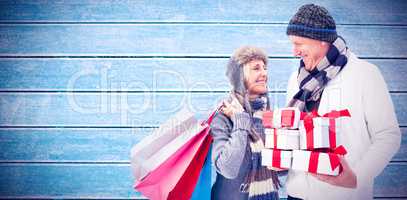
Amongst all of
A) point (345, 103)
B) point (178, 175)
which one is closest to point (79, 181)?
point (178, 175)

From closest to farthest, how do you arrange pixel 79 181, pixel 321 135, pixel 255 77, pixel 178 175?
pixel 321 135
pixel 178 175
pixel 255 77
pixel 79 181

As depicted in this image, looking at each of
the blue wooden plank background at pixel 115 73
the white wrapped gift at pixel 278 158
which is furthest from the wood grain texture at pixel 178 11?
the white wrapped gift at pixel 278 158

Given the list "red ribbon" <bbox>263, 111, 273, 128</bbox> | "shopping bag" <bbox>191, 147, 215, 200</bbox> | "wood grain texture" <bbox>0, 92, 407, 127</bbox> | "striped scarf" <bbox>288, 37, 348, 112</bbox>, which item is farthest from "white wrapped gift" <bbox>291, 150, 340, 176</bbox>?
Result: "wood grain texture" <bbox>0, 92, 407, 127</bbox>

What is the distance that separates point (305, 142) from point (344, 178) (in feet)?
0.63

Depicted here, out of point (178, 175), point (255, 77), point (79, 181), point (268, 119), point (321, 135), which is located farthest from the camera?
point (79, 181)

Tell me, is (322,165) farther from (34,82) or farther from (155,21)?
(34,82)

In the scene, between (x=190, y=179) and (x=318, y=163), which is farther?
(x=190, y=179)

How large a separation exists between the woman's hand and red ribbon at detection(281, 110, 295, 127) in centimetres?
25

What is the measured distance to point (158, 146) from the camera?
4.09ft

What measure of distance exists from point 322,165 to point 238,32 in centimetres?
→ 88

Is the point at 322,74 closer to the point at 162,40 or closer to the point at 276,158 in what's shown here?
the point at 276,158

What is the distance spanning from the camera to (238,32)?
1657 mm

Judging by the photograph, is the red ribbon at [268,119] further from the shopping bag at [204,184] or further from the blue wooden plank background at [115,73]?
the blue wooden plank background at [115,73]

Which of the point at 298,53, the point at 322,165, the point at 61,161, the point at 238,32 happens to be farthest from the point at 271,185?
the point at 61,161
